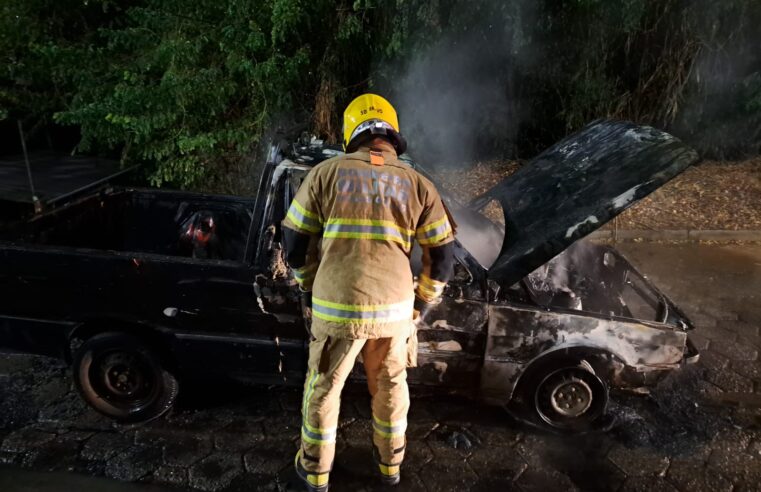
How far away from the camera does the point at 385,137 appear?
2570 mm

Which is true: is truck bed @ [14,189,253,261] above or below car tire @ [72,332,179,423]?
above

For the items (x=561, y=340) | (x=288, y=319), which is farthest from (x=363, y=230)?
(x=561, y=340)

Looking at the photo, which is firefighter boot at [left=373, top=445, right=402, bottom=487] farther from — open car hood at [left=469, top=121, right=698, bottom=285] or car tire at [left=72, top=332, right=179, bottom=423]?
car tire at [left=72, top=332, right=179, bottom=423]

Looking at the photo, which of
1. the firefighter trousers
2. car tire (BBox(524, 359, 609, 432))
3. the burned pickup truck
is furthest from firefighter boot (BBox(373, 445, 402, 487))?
car tire (BBox(524, 359, 609, 432))

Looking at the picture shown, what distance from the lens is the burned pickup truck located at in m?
3.06

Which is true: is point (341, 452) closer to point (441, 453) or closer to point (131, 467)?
point (441, 453)

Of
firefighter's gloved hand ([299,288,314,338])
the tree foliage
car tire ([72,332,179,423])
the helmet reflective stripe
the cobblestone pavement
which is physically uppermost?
the tree foliage

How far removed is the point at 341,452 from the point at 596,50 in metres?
7.03

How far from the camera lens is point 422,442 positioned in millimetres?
3279

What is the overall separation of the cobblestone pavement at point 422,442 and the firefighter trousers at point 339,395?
0.89 ft

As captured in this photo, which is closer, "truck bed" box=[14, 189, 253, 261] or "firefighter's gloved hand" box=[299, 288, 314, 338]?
"firefighter's gloved hand" box=[299, 288, 314, 338]

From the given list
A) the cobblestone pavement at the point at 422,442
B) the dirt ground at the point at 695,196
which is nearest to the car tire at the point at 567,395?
the cobblestone pavement at the point at 422,442

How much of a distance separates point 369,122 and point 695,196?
22.1 feet

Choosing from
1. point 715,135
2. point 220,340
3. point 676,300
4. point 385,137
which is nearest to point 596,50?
point 715,135
